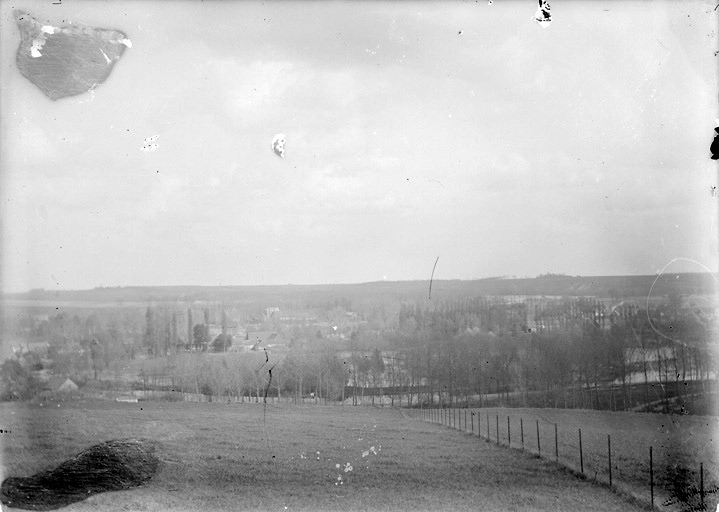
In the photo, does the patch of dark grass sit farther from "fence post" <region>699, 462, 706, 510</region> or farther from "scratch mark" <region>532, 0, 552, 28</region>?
"scratch mark" <region>532, 0, 552, 28</region>

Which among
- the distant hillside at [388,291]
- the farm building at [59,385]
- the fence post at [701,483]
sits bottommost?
the fence post at [701,483]

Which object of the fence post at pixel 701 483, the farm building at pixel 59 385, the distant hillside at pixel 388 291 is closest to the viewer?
the fence post at pixel 701 483

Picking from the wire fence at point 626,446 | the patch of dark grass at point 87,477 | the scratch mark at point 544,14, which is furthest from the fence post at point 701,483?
the patch of dark grass at point 87,477

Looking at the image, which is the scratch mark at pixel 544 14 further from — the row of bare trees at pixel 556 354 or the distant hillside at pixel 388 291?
the row of bare trees at pixel 556 354

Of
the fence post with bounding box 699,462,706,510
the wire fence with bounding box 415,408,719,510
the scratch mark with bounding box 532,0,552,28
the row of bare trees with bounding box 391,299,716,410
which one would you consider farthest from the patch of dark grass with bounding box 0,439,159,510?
the scratch mark with bounding box 532,0,552,28

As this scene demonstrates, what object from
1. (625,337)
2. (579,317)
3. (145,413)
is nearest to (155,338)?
(145,413)

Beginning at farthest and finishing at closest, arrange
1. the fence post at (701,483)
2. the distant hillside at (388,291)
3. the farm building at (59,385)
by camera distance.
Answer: the farm building at (59,385)
the distant hillside at (388,291)
the fence post at (701,483)
